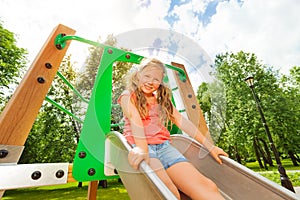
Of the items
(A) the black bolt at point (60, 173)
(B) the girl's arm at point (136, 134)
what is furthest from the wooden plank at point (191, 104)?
(A) the black bolt at point (60, 173)

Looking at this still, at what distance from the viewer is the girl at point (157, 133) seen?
1.24 metres

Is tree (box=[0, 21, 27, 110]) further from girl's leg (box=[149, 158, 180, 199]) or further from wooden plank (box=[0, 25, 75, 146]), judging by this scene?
girl's leg (box=[149, 158, 180, 199])

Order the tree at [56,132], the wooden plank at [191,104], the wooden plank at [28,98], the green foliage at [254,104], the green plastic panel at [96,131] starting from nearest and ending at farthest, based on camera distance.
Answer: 1. the wooden plank at [28,98]
2. the green plastic panel at [96,131]
3. the wooden plank at [191,104]
4. the tree at [56,132]
5. the green foliage at [254,104]

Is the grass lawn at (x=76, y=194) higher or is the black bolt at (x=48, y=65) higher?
the black bolt at (x=48, y=65)

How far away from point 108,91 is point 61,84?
951 centimetres

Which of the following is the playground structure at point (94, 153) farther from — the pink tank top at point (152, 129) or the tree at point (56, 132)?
the tree at point (56, 132)

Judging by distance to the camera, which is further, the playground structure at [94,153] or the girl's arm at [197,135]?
the girl's arm at [197,135]

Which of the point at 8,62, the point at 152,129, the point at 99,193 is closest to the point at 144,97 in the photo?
the point at 152,129

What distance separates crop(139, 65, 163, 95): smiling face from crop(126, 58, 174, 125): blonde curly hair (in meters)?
0.03

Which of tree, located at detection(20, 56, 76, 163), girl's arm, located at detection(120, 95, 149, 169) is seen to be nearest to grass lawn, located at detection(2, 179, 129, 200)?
tree, located at detection(20, 56, 76, 163)

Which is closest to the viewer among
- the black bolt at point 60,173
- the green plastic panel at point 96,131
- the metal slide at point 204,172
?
the metal slide at point 204,172

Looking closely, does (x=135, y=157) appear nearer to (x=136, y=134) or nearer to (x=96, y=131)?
(x=136, y=134)

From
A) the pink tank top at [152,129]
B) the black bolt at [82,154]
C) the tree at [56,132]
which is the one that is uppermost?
the tree at [56,132]

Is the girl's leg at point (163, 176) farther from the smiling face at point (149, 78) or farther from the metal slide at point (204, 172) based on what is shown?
the smiling face at point (149, 78)
